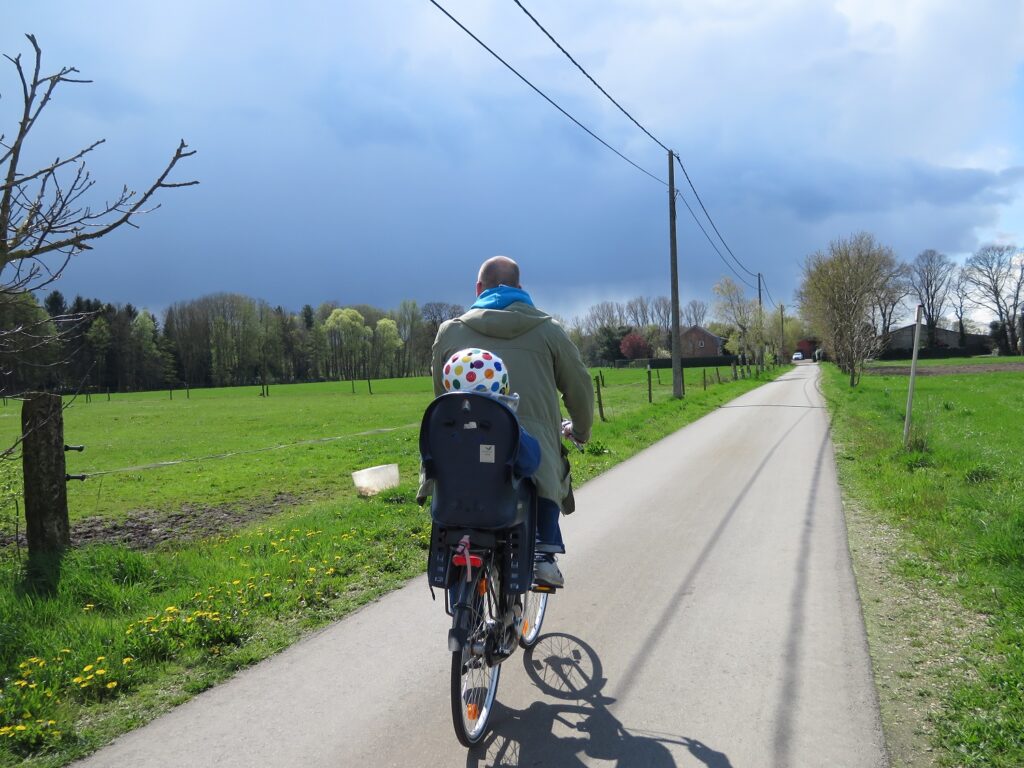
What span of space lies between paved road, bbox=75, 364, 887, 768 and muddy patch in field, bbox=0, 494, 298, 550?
5.15 m

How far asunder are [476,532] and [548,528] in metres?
0.62

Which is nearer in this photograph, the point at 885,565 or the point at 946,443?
the point at 885,565

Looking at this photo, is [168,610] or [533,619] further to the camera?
[168,610]

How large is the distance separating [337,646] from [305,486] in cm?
912

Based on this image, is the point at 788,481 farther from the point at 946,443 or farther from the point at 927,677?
the point at 927,677

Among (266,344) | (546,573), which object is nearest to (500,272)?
(546,573)

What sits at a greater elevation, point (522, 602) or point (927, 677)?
point (522, 602)

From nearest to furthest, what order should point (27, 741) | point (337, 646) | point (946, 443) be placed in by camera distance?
point (27, 741)
point (337, 646)
point (946, 443)

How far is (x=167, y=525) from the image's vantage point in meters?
9.76

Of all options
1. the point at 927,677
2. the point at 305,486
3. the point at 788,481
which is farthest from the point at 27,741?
the point at 305,486

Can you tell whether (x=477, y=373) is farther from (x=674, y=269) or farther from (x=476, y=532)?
(x=674, y=269)

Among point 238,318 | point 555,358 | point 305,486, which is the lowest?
point 305,486

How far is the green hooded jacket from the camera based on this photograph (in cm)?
323

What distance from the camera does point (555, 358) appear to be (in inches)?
133
